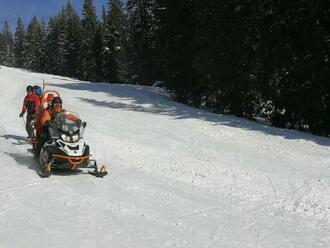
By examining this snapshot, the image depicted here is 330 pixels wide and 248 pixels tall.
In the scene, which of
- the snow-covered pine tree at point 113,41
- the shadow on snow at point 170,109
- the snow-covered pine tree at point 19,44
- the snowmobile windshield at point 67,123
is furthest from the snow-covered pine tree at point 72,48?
the snowmobile windshield at point 67,123

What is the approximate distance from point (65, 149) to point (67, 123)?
0.67 meters

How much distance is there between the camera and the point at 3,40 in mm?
135500

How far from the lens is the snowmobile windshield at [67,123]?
10.3 metres

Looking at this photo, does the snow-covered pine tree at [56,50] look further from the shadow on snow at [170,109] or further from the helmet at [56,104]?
the helmet at [56,104]

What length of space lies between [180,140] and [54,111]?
5172mm

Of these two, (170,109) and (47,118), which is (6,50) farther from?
(47,118)

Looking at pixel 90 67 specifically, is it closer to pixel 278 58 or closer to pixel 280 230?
pixel 278 58

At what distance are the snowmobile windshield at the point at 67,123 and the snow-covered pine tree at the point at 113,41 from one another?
169 feet

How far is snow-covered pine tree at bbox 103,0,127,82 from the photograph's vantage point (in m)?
63.2

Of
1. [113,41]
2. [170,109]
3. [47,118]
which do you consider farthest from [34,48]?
[47,118]

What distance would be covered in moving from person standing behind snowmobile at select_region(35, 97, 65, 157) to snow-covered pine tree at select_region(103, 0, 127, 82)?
2006 inches

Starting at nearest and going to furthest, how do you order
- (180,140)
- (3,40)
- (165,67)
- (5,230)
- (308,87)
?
(5,230)
(180,140)
(308,87)
(165,67)
(3,40)

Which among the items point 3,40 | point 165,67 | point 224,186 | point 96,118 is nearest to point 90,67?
point 165,67

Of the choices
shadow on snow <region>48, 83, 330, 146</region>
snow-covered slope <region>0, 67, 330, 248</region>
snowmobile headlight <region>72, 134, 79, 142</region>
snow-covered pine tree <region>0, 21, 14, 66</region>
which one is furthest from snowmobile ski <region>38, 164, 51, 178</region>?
snow-covered pine tree <region>0, 21, 14, 66</region>
